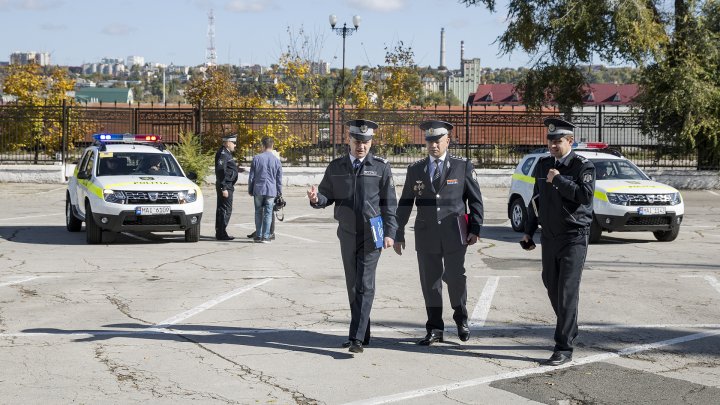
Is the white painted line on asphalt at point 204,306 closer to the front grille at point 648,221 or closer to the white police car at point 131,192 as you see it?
the white police car at point 131,192

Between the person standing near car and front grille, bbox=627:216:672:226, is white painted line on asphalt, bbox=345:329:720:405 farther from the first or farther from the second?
the person standing near car

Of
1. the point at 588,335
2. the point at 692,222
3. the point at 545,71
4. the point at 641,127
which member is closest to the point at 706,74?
the point at 641,127

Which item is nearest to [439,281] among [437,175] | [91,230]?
[437,175]

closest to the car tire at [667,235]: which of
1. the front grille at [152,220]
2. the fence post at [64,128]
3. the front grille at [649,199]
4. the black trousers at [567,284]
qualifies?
the front grille at [649,199]

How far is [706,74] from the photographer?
95.5 ft

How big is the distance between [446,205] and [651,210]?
8673 millimetres

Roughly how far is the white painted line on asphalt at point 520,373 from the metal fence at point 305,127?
69.6ft

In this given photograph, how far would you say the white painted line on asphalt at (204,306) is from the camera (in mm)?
9898

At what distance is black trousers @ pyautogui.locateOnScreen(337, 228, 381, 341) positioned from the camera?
8.60 meters

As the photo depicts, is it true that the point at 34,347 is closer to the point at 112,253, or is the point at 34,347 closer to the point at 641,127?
the point at 112,253

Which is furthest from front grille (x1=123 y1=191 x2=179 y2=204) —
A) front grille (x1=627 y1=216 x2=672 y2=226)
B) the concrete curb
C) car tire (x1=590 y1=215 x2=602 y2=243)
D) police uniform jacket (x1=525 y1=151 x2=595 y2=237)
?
the concrete curb

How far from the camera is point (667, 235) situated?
56.9ft

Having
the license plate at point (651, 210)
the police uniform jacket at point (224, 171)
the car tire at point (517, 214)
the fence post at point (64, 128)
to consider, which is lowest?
the car tire at point (517, 214)

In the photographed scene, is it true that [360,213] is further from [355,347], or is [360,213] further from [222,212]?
[222,212]
